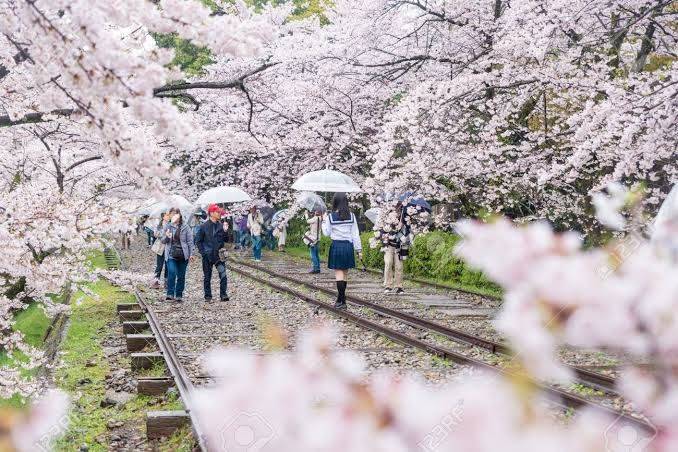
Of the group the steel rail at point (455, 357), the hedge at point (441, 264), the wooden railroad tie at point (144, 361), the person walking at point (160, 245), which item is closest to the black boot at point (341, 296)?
the steel rail at point (455, 357)

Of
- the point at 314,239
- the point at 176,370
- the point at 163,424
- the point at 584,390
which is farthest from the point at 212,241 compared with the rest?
the point at 584,390

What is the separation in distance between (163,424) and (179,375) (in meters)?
1.53

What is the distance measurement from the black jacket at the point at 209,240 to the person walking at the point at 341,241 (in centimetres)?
256

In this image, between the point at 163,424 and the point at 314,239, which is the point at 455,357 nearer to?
the point at 163,424

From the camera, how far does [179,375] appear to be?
7836 millimetres

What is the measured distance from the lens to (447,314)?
1273 centimetres

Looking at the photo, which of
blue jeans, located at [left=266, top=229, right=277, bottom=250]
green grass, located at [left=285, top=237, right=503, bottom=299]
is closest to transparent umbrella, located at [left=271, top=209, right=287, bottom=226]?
blue jeans, located at [left=266, top=229, right=277, bottom=250]

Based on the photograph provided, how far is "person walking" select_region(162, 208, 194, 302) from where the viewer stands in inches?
581

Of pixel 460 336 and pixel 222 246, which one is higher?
pixel 222 246

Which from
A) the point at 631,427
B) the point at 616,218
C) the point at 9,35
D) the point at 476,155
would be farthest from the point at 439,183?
the point at 616,218

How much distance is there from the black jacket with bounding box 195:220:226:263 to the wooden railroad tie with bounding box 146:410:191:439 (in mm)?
8690

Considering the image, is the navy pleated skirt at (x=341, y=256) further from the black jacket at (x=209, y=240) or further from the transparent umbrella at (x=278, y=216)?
the transparent umbrella at (x=278, y=216)

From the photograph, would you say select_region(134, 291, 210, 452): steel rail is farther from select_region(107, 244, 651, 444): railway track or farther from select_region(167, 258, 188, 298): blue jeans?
select_region(167, 258, 188, 298): blue jeans

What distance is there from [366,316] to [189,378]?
5157 mm
